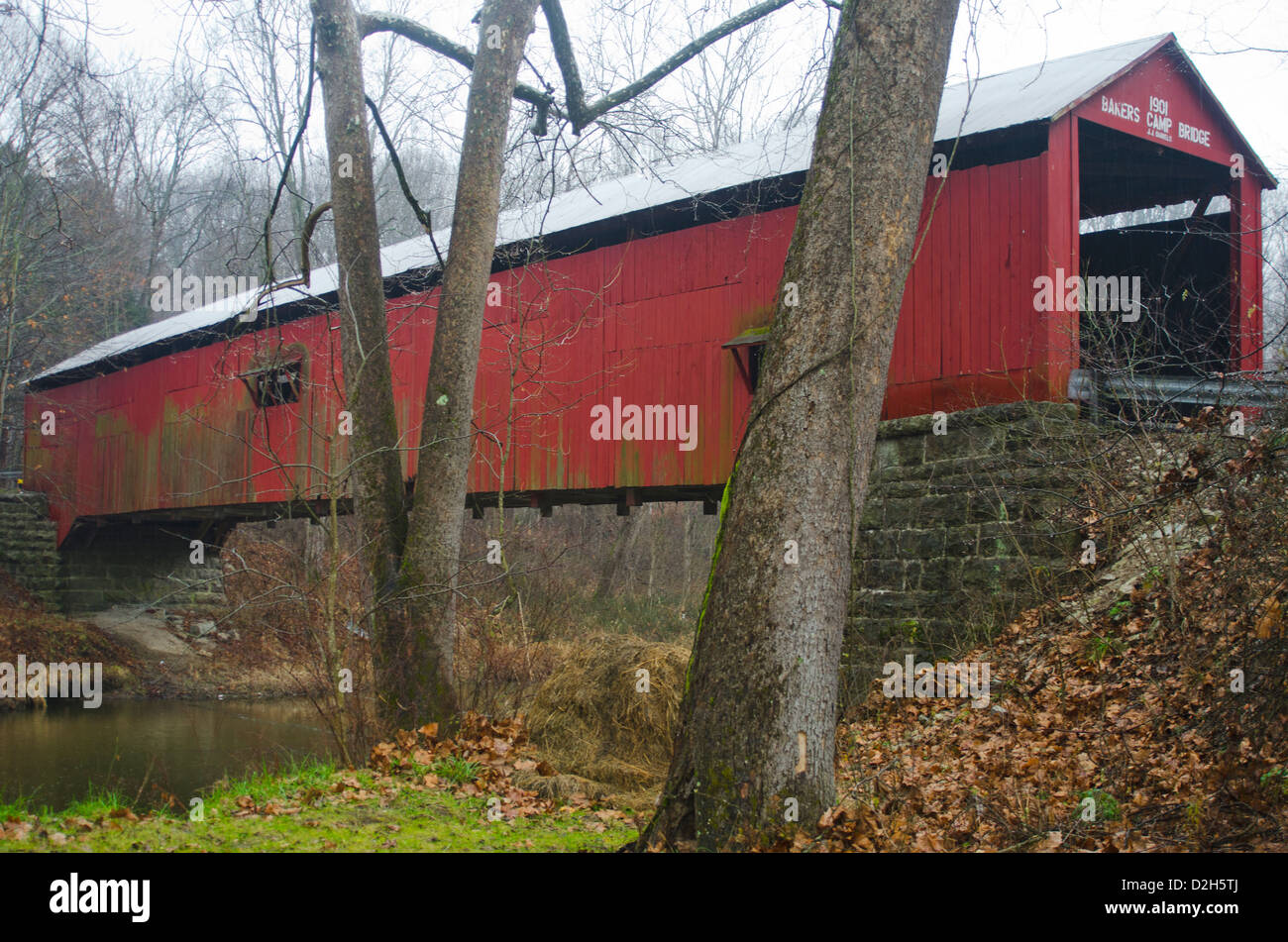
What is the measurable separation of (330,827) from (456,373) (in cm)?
343

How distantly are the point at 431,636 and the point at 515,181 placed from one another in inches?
166

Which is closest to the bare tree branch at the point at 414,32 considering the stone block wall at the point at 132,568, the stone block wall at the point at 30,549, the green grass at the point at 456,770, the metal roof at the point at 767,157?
the metal roof at the point at 767,157

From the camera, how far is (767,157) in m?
9.80

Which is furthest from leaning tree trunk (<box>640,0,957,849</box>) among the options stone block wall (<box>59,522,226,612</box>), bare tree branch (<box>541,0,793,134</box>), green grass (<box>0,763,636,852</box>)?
stone block wall (<box>59,522,226,612</box>)

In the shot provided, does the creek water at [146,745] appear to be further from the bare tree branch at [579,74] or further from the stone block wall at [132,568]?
the bare tree branch at [579,74]

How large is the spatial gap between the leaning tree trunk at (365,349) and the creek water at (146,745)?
1.65 metres

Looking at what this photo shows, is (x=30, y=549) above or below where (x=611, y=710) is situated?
above

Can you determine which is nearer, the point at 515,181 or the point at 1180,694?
the point at 1180,694

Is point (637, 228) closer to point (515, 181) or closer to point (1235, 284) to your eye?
point (515, 181)

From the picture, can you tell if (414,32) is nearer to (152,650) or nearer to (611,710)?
(611,710)

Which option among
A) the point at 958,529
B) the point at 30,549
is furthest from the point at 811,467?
the point at 30,549

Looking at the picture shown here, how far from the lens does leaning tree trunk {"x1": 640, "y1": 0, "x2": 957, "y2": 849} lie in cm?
381

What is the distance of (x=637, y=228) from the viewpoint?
419 inches
